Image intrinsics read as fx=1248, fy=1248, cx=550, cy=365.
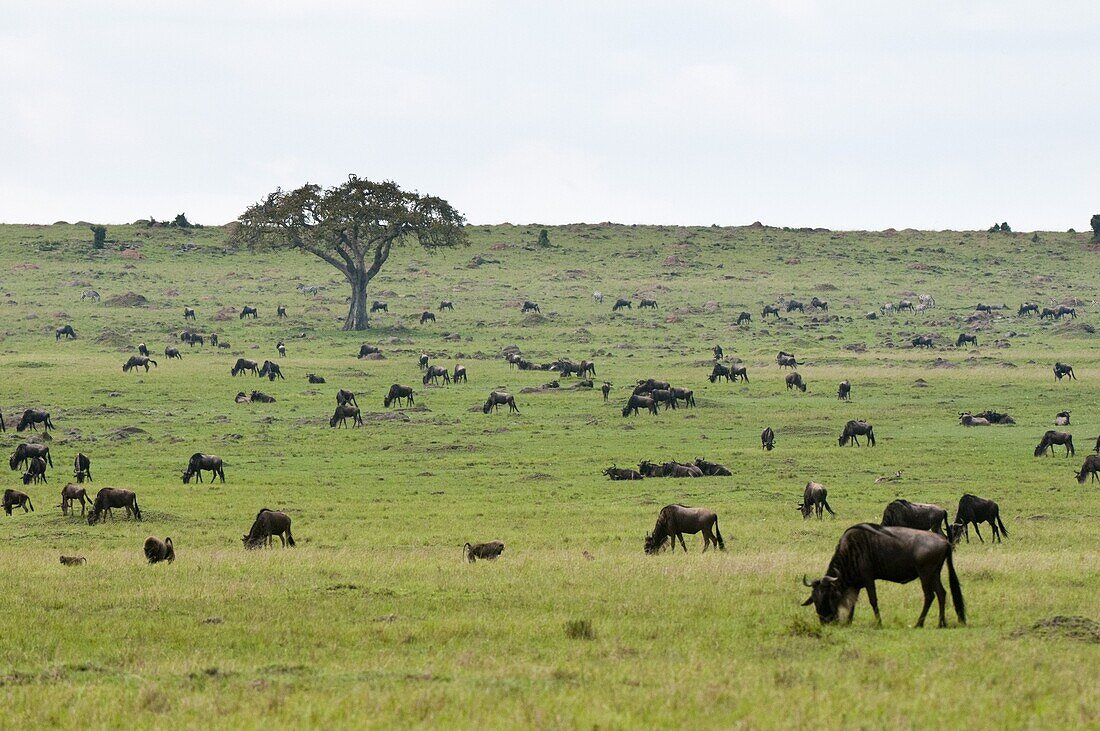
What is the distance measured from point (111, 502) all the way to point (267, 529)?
640 centimetres

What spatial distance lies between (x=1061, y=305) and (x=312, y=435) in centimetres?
6512

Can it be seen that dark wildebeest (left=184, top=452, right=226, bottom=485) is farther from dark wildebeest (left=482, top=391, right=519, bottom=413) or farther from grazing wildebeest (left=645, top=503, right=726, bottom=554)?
grazing wildebeest (left=645, top=503, right=726, bottom=554)

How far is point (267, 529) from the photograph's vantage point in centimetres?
2553

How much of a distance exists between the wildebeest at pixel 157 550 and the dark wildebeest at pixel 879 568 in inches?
484

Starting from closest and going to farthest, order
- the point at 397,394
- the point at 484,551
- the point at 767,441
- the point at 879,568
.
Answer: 1. the point at 879,568
2. the point at 484,551
3. the point at 767,441
4. the point at 397,394

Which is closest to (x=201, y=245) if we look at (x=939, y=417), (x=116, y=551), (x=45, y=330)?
(x=45, y=330)

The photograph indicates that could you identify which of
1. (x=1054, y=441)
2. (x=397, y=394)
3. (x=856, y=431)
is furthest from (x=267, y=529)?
(x=397, y=394)

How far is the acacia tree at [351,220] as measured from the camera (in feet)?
266

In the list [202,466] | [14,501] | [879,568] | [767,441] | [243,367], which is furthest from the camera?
[243,367]

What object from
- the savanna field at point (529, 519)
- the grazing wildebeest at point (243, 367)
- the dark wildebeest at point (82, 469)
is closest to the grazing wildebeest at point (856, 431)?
the savanna field at point (529, 519)

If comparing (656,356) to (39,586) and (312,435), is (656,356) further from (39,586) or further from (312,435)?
(39,586)

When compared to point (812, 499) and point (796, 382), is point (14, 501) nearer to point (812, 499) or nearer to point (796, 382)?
point (812, 499)

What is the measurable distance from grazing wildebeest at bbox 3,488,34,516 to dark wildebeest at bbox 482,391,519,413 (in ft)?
72.9

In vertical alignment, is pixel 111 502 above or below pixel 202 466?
above
